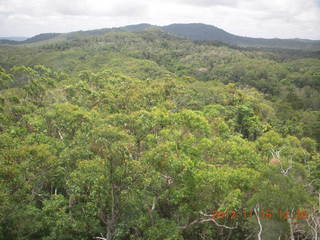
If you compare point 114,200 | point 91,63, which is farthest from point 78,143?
point 91,63

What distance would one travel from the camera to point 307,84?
353 feet

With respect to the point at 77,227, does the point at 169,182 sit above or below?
above

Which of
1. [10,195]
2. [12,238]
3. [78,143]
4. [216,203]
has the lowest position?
[12,238]

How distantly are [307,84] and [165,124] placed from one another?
11329 centimetres

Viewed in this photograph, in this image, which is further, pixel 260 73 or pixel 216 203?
pixel 260 73

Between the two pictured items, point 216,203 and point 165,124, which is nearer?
point 216,203

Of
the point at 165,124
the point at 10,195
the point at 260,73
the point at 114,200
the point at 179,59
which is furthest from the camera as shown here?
the point at 179,59

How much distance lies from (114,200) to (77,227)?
2529mm

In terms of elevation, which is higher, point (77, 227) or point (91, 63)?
point (91, 63)

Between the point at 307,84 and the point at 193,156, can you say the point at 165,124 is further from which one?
the point at 307,84

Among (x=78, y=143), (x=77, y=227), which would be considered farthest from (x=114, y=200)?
(x=78, y=143)

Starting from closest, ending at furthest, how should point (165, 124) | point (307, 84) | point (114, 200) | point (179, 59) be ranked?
1. point (114, 200)
2. point (165, 124)
3. point (307, 84)
4. point (179, 59)

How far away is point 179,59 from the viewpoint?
158250 mm

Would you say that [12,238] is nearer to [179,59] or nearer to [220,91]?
[220,91]
